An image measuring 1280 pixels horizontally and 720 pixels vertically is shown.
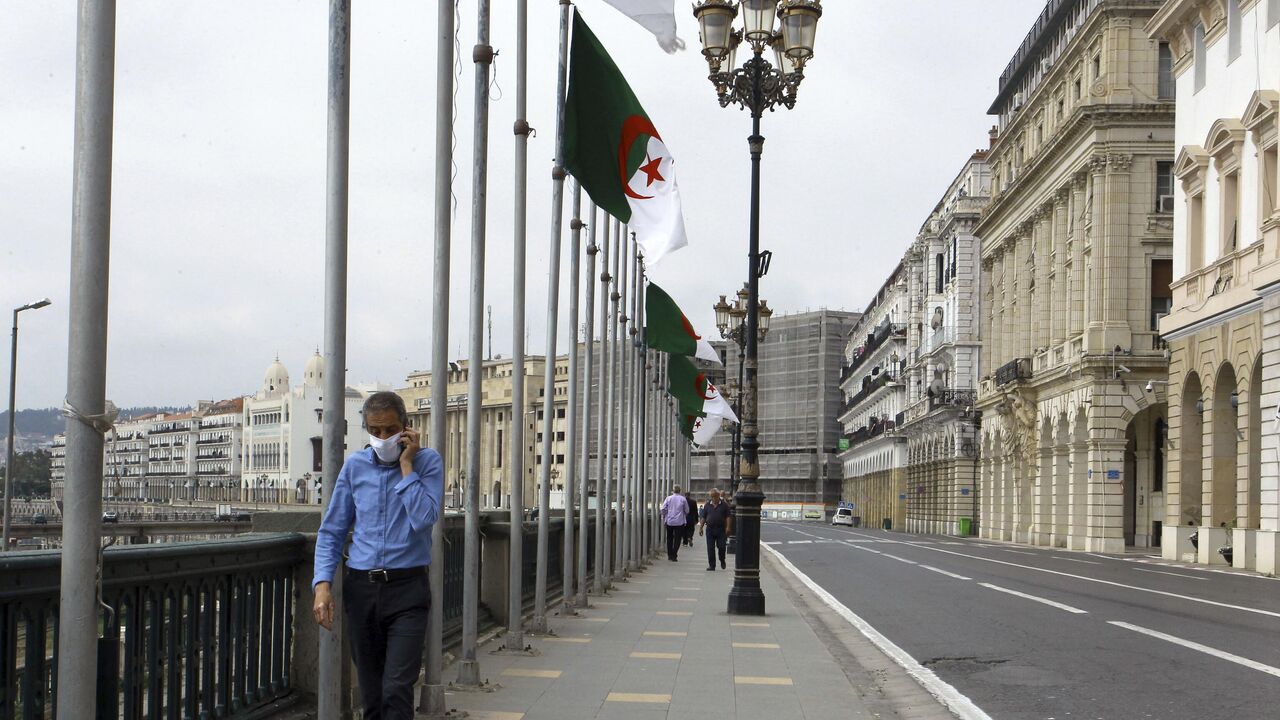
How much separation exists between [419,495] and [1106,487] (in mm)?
47353

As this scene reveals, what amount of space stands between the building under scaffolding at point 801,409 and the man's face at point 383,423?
11998 centimetres

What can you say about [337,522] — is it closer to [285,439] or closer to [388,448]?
[388,448]

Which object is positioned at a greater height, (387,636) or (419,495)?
(419,495)

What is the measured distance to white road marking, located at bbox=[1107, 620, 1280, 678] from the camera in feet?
39.1

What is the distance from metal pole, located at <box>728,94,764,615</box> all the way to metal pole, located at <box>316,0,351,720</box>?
10128mm

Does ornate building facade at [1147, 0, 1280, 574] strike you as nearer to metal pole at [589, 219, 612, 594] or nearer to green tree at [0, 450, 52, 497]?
metal pole at [589, 219, 612, 594]

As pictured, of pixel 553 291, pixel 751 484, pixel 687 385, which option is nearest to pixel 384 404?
pixel 553 291

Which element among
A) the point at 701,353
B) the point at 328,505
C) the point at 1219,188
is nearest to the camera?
the point at 328,505

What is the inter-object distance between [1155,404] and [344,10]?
47034 mm

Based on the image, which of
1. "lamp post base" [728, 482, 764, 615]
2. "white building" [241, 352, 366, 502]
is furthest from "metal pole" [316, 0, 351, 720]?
"white building" [241, 352, 366, 502]

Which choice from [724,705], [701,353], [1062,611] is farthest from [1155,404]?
[724,705]

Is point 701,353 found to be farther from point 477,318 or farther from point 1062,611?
point 477,318

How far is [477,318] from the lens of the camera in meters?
10.6

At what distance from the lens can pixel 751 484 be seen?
58.7ft
